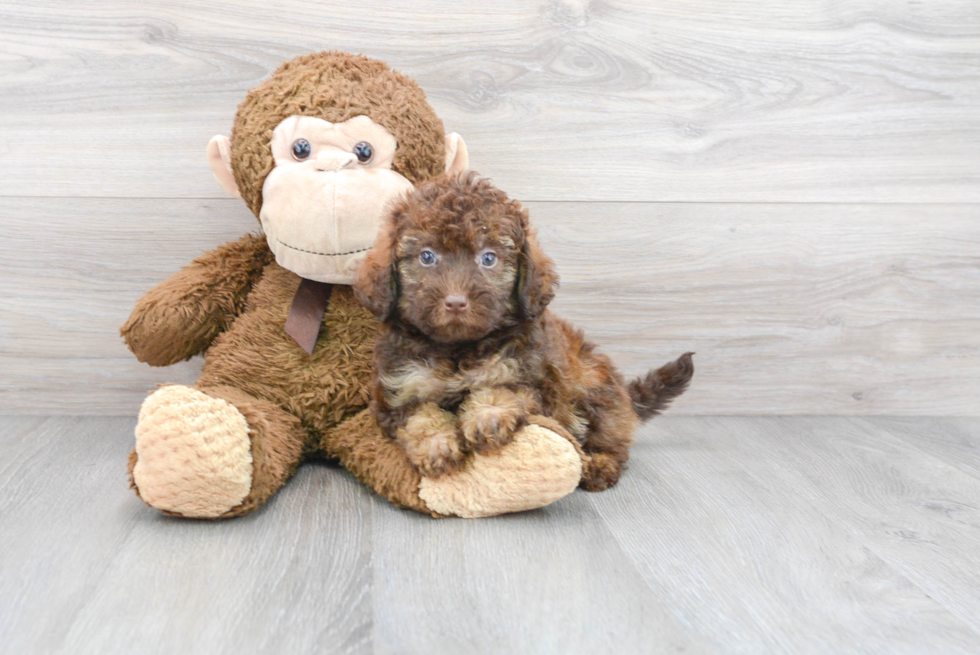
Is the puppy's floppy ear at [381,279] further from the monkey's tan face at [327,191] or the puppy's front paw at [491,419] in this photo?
the puppy's front paw at [491,419]

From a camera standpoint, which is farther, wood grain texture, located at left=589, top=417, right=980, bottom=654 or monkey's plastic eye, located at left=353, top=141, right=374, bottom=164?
monkey's plastic eye, located at left=353, top=141, right=374, bottom=164

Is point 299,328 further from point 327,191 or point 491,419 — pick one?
point 491,419

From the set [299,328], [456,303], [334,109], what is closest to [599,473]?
[456,303]

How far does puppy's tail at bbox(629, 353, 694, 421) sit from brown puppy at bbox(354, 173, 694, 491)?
0.33 metres

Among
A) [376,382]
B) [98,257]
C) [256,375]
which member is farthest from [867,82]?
[98,257]

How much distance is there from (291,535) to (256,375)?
43 cm

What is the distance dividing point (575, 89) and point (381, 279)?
35.7 inches

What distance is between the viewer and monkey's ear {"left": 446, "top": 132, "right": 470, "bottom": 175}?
174 cm

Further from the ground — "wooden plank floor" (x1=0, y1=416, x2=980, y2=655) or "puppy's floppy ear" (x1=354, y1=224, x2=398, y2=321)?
"puppy's floppy ear" (x1=354, y1=224, x2=398, y2=321)

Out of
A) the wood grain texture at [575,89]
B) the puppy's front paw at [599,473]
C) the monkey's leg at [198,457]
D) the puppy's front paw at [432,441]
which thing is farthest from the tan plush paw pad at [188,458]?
the wood grain texture at [575,89]

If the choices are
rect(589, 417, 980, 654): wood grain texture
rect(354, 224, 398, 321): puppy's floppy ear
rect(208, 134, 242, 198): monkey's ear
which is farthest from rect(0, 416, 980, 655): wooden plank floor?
rect(208, 134, 242, 198): monkey's ear

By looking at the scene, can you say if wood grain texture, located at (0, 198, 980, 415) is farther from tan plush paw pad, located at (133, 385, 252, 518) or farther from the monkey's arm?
tan plush paw pad, located at (133, 385, 252, 518)

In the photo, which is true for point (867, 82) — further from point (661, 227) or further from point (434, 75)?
point (434, 75)

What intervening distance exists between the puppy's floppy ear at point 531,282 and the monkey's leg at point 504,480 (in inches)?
8.2
